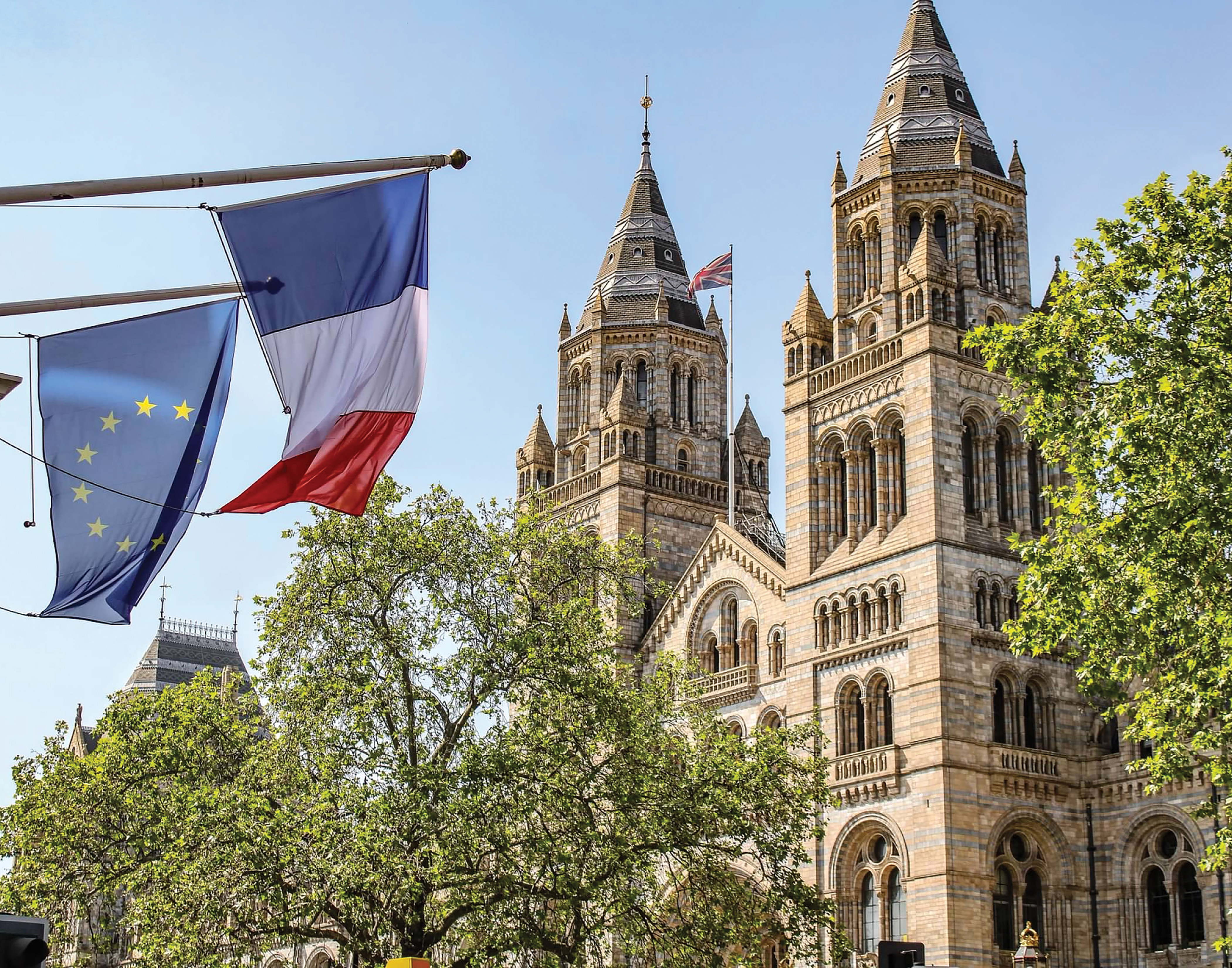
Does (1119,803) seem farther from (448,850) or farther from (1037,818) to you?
(448,850)

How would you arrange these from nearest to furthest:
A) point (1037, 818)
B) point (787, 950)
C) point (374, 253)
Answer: point (374, 253), point (787, 950), point (1037, 818)

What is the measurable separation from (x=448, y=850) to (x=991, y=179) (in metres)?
30.4

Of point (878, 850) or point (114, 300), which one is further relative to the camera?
point (878, 850)

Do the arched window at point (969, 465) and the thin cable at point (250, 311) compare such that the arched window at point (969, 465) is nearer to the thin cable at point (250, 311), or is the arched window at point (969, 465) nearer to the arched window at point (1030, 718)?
the arched window at point (1030, 718)

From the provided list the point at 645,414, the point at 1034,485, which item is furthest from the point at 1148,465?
the point at 645,414

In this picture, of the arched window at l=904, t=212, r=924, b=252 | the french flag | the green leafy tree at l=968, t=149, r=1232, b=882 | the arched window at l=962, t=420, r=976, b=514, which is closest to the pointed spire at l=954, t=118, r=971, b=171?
the arched window at l=904, t=212, r=924, b=252

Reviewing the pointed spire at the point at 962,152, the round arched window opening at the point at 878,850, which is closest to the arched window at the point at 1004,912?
the round arched window opening at the point at 878,850

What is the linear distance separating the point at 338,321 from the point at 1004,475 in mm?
34027

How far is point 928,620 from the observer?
44125mm

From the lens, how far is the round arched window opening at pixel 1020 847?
144 ft

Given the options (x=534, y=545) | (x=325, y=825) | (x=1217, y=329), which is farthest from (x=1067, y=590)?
(x=325, y=825)

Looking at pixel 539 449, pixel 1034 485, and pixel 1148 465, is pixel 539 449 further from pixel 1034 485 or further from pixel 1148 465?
pixel 1148 465

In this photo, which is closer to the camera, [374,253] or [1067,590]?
[374,253]

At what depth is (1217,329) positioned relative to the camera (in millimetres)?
28953
